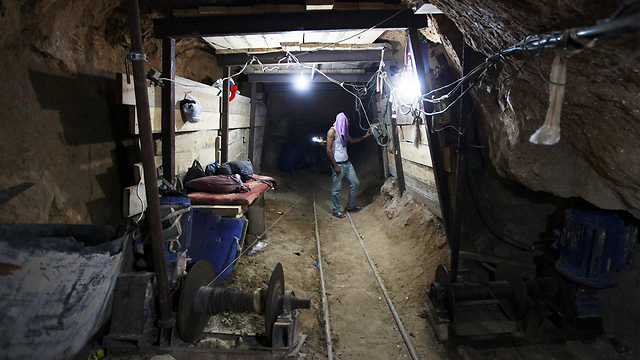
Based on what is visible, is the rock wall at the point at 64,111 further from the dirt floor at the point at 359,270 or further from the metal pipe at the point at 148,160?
the dirt floor at the point at 359,270

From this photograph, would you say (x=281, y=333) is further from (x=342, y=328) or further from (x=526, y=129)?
(x=526, y=129)

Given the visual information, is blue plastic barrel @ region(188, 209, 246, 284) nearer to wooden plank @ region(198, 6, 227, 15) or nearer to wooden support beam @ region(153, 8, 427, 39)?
wooden support beam @ region(153, 8, 427, 39)

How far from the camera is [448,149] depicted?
14.2 feet

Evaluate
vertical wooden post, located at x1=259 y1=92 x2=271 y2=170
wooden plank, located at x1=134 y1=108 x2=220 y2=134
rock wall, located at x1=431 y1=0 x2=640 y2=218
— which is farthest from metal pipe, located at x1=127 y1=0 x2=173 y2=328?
vertical wooden post, located at x1=259 y1=92 x2=271 y2=170

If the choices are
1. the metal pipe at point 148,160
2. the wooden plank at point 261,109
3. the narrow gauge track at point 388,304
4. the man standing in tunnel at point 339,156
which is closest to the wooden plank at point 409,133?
the man standing in tunnel at point 339,156

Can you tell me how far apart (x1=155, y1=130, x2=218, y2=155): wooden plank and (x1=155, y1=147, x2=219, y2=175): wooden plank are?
7cm

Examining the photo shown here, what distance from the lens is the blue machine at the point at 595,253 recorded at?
3.03 meters

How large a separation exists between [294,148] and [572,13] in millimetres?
12192

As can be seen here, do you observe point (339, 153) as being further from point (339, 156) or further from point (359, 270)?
point (359, 270)

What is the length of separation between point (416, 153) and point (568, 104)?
142 inches

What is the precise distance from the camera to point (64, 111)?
3.08 m

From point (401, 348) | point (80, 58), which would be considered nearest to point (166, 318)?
point (401, 348)

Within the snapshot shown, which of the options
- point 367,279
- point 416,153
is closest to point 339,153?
A: point 416,153

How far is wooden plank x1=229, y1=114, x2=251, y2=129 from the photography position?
7.44 metres
